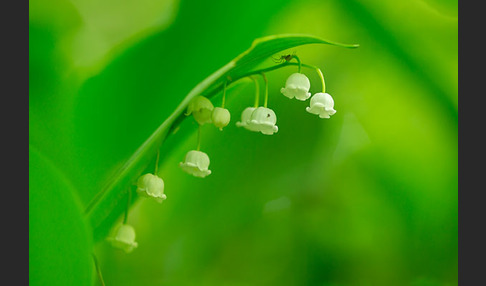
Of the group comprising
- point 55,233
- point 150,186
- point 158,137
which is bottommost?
point 55,233

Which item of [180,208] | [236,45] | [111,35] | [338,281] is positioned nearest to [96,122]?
[111,35]

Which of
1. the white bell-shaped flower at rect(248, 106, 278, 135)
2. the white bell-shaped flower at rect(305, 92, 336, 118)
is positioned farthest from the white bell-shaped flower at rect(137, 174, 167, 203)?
the white bell-shaped flower at rect(305, 92, 336, 118)

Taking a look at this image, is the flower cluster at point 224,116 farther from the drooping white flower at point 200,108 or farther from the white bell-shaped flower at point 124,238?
the white bell-shaped flower at point 124,238

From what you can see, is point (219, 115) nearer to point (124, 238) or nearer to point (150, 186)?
point (150, 186)

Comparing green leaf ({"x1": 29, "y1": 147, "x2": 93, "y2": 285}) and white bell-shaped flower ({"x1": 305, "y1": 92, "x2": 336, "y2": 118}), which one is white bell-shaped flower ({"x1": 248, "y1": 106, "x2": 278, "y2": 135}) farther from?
green leaf ({"x1": 29, "y1": 147, "x2": 93, "y2": 285})

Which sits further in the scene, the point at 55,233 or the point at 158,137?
the point at 55,233

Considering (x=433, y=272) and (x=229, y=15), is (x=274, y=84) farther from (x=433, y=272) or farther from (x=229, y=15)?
(x=433, y=272)

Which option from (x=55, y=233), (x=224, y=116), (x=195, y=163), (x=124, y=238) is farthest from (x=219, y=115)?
(x=55, y=233)
